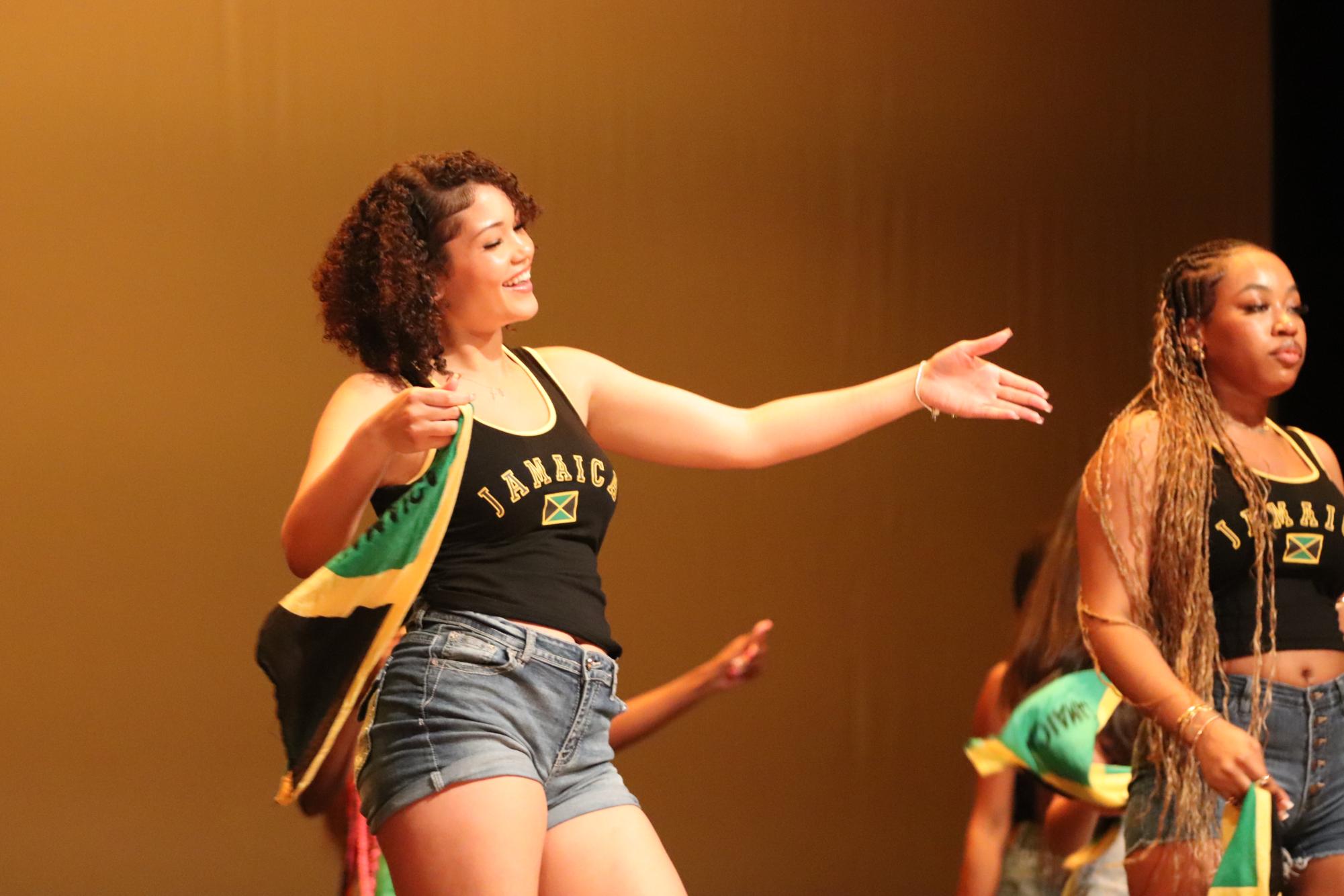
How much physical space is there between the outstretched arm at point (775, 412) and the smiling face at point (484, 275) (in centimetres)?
16

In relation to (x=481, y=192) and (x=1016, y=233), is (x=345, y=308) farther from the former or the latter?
(x=1016, y=233)

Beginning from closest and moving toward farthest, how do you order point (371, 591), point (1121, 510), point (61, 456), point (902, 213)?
point (371, 591) < point (1121, 510) < point (61, 456) < point (902, 213)

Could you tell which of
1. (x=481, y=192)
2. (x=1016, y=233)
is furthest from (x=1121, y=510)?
(x=1016, y=233)

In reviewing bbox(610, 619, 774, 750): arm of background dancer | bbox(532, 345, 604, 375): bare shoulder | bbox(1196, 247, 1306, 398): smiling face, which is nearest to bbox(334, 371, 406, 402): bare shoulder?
bbox(532, 345, 604, 375): bare shoulder

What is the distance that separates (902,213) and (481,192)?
3000 mm

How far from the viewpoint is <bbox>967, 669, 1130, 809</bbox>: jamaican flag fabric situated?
2.50 metres

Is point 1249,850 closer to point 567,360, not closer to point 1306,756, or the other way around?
point 1306,756

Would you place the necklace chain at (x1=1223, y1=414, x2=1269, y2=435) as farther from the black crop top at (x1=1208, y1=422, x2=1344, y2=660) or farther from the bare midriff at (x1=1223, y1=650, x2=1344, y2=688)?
the bare midriff at (x1=1223, y1=650, x2=1344, y2=688)

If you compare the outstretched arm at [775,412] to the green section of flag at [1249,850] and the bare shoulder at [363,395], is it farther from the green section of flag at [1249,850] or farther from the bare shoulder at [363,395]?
the green section of flag at [1249,850]

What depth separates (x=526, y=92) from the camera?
4398 mm

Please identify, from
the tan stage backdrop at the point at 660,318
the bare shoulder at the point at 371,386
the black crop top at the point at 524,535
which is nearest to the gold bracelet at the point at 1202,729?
the black crop top at the point at 524,535

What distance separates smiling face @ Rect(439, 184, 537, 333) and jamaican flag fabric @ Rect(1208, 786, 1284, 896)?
1194mm

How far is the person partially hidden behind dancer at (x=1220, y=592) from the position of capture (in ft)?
7.51

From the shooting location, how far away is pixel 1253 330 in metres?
2.47
